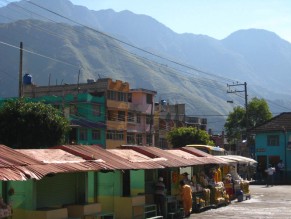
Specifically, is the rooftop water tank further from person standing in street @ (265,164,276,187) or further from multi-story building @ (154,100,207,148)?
person standing in street @ (265,164,276,187)

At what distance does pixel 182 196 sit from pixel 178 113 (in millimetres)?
69590

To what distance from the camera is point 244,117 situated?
80.9 m

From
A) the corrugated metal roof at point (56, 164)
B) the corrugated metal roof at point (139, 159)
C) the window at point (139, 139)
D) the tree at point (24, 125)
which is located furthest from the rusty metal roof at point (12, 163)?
the window at point (139, 139)

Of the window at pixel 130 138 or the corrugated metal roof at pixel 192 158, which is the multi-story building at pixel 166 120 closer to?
the window at pixel 130 138

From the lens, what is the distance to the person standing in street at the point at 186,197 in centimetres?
2064

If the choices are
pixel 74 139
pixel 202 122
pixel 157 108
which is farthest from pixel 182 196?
pixel 202 122

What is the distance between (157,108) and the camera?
81.1 metres

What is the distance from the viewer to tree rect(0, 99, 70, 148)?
32969 mm

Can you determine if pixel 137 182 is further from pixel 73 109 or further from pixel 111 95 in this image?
pixel 111 95

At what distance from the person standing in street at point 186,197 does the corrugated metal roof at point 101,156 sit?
4.99 metres

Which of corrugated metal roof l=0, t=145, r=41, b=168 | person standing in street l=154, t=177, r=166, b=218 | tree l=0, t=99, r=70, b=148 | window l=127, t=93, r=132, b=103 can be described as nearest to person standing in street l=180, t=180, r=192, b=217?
person standing in street l=154, t=177, r=166, b=218

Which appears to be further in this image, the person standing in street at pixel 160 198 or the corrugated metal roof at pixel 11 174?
the person standing in street at pixel 160 198

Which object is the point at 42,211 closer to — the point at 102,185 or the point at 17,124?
the point at 102,185

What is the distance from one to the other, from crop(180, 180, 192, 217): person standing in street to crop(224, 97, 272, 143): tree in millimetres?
57136
